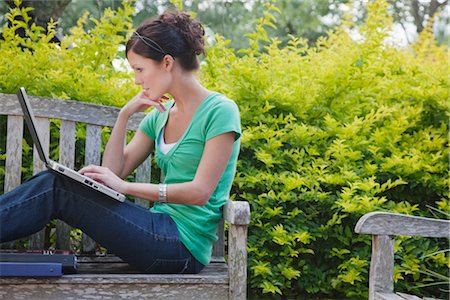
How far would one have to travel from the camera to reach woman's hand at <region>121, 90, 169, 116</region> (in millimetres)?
2633

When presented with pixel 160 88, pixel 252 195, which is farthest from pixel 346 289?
pixel 160 88

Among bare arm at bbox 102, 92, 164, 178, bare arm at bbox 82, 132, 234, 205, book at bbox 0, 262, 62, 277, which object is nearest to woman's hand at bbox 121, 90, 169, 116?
bare arm at bbox 102, 92, 164, 178

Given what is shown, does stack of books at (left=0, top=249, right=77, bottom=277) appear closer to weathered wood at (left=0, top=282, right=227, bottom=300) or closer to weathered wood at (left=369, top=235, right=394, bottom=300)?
weathered wood at (left=0, top=282, right=227, bottom=300)

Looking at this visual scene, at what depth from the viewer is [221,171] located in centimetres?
241

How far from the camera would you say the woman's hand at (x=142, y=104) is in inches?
104

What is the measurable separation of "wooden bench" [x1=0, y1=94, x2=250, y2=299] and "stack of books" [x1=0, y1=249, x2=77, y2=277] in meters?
0.03

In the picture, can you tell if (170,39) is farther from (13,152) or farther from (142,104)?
(13,152)

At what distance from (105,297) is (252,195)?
103cm

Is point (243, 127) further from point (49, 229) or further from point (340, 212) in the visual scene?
point (49, 229)

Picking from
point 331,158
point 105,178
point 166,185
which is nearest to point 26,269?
point 105,178

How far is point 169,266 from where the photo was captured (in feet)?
7.91

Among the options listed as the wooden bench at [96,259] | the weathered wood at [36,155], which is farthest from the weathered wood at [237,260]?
the weathered wood at [36,155]

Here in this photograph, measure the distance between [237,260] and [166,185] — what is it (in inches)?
14.0

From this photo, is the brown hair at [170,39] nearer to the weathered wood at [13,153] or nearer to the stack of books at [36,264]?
the weathered wood at [13,153]
